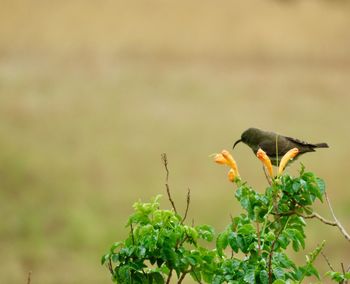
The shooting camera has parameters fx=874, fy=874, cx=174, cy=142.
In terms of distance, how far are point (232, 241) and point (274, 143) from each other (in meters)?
1.25

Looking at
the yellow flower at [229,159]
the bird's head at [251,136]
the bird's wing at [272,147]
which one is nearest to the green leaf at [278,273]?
the yellow flower at [229,159]

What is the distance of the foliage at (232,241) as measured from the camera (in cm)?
237

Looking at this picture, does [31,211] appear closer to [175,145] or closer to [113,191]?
[113,191]

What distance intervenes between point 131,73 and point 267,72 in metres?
1.70

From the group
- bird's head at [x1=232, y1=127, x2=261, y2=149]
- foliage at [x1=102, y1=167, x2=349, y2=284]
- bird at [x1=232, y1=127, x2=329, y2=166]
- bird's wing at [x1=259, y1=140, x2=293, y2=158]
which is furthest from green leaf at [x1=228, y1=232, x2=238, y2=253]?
bird's head at [x1=232, y1=127, x2=261, y2=149]

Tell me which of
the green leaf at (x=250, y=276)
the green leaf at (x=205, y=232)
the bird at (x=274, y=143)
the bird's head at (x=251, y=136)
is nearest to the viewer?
the green leaf at (x=250, y=276)

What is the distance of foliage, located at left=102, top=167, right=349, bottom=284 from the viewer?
2365 millimetres

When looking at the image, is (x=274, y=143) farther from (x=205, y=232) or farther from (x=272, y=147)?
(x=205, y=232)

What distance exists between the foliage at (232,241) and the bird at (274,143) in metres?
0.79

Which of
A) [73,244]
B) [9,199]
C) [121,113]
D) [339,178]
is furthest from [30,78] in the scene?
[339,178]

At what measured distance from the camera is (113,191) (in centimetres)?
837

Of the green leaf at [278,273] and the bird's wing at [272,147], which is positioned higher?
the bird's wing at [272,147]

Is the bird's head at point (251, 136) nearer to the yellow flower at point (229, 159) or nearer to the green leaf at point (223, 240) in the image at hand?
the yellow flower at point (229, 159)

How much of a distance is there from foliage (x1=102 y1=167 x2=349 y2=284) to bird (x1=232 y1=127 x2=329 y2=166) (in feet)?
2.58
